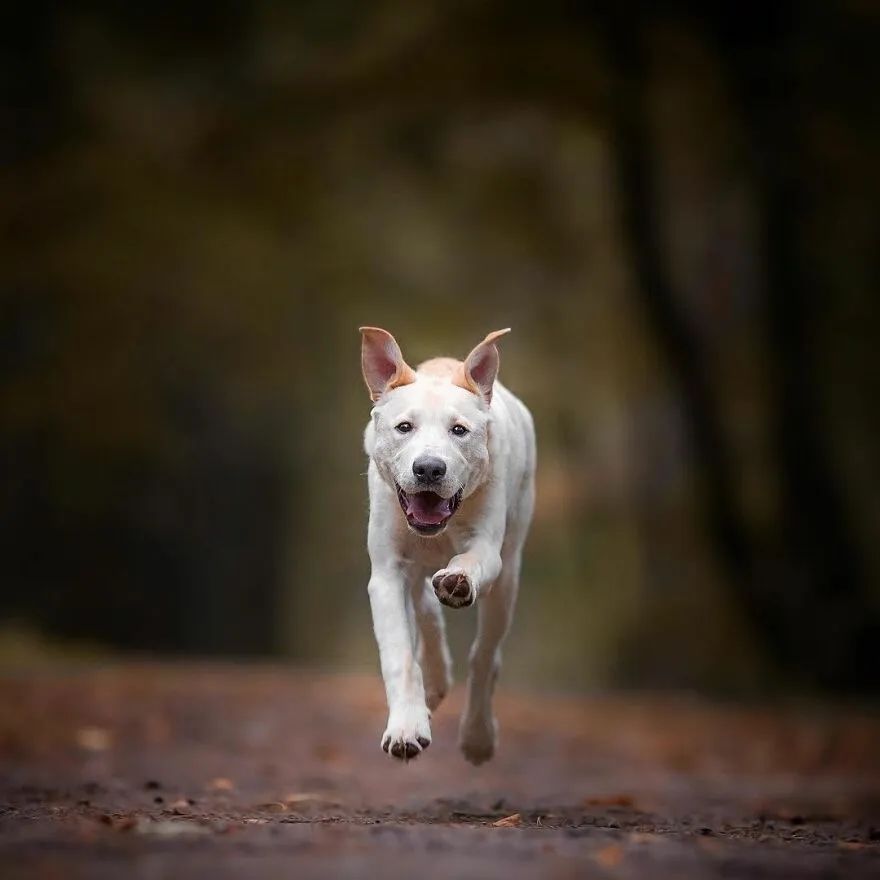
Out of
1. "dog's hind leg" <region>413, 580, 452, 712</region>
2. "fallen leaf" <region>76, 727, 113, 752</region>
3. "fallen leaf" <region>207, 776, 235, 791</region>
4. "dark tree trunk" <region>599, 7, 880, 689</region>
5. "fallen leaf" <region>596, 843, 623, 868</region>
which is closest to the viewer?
"fallen leaf" <region>596, 843, 623, 868</region>

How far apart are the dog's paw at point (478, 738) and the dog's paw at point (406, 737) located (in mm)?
1612

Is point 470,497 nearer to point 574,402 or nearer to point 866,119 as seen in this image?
point 866,119

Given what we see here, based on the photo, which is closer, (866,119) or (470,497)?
(470,497)

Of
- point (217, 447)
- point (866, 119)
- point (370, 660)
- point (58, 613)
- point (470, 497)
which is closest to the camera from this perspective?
point (470, 497)

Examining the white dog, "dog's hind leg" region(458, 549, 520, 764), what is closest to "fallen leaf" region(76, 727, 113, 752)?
"dog's hind leg" region(458, 549, 520, 764)

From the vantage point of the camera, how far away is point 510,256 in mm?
24844

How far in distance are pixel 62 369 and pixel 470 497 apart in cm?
1777

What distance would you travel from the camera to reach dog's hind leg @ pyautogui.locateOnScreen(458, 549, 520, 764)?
27.0ft

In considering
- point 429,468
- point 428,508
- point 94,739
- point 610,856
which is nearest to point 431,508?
point 428,508

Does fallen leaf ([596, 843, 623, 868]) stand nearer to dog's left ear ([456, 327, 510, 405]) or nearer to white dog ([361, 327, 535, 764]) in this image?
white dog ([361, 327, 535, 764])

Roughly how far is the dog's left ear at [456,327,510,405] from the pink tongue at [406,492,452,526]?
0.62 m

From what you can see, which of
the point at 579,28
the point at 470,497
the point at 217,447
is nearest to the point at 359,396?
the point at 217,447

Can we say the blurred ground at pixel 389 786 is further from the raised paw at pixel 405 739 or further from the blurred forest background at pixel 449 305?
the blurred forest background at pixel 449 305

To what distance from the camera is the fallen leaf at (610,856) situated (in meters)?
5.27
